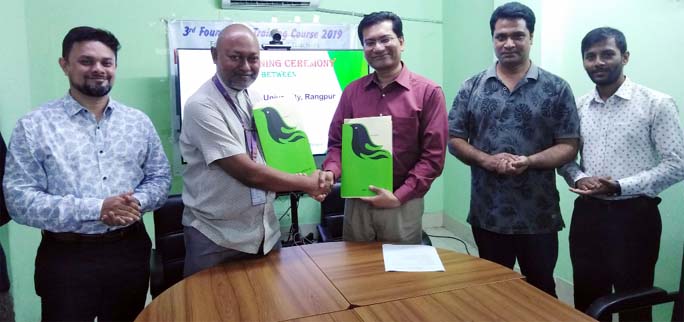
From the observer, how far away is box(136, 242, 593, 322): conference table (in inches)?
49.7

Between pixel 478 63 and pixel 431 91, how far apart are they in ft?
6.78

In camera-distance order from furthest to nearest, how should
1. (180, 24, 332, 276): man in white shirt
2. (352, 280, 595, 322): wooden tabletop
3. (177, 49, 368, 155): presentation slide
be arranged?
(177, 49, 368, 155): presentation slide
(180, 24, 332, 276): man in white shirt
(352, 280, 595, 322): wooden tabletop

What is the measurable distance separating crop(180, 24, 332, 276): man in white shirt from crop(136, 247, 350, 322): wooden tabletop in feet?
0.42

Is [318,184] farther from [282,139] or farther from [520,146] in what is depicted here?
[520,146]

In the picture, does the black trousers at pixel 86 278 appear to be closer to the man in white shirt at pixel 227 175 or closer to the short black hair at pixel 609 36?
the man in white shirt at pixel 227 175

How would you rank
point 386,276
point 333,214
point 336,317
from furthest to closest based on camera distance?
point 333,214 < point 386,276 < point 336,317

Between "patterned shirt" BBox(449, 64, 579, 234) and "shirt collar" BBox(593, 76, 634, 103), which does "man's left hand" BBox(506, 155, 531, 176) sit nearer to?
"patterned shirt" BBox(449, 64, 579, 234)

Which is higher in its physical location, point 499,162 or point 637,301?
point 499,162

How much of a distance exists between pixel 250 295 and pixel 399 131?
0.93m

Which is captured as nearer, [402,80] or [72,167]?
[72,167]

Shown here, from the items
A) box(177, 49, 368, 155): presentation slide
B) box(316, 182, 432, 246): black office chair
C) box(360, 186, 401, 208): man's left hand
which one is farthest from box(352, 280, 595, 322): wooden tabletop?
box(177, 49, 368, 155): presentation slide

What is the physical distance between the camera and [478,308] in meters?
1.29

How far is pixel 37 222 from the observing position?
1699mm

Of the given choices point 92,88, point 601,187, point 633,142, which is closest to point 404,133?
point 601,187
